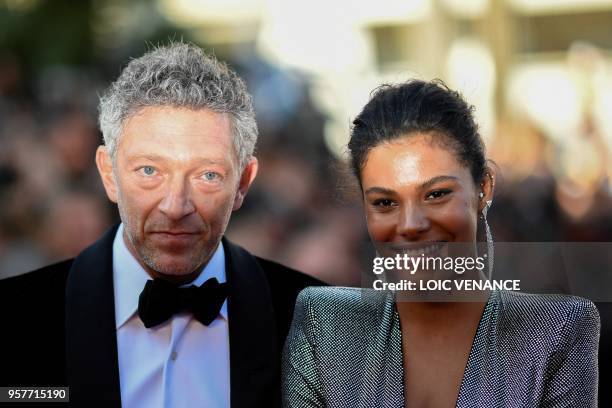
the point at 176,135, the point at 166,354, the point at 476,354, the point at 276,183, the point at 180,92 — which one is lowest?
the point at 476,354

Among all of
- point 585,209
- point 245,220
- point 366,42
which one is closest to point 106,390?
point 245,220

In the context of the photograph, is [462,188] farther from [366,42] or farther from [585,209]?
[366,42]

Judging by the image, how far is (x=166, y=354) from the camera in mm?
3088

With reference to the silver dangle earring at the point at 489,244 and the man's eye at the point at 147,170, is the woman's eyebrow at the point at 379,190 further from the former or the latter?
the man's eye at the point at 147,170

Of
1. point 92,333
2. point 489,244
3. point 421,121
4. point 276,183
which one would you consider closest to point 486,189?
point 489,244

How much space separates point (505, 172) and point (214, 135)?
353 centimetres

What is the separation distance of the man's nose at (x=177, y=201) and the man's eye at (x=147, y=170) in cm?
6

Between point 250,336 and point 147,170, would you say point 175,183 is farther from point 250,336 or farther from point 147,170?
point 250,336

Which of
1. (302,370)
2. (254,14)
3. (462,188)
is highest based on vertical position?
(254,14)

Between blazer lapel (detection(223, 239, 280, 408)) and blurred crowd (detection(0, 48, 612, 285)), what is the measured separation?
4.82 ft

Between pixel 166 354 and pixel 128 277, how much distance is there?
0.24m

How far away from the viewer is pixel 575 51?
7242 millimetres

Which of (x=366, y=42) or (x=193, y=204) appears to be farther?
(x=366, y=42)

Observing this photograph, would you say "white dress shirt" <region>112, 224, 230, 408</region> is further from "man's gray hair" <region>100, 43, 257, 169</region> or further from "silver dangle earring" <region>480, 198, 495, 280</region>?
"silver dangle earring" <region>480, 198, 495, 280</region>
